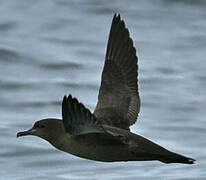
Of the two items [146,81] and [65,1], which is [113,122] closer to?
[146,81]

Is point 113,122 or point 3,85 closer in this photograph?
point 113,122

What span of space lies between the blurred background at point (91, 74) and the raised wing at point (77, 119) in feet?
11.0

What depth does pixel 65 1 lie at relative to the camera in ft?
64.5

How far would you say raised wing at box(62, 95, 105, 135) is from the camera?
8.91m

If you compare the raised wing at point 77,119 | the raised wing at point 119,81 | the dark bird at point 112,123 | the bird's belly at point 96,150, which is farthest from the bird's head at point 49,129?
the raised wing at point 119,81

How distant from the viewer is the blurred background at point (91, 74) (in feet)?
42.9

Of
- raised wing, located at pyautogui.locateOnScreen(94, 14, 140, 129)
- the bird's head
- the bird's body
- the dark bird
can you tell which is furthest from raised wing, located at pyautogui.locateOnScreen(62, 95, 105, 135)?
raised wing, located at pyautogui.locateOnScreen(94, 14, 140, 129)

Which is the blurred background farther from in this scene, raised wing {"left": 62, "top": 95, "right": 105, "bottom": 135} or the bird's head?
raised wing {"left": 62, "top": 95, "right": 105, "bottom": 135}

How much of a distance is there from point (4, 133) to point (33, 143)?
0.40 m

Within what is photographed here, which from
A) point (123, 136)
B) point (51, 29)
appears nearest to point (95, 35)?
point (51, 29)

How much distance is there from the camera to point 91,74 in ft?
53.5

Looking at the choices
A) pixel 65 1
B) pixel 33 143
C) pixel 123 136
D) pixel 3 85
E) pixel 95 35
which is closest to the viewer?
pixel 123 136

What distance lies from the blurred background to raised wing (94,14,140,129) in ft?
6.00

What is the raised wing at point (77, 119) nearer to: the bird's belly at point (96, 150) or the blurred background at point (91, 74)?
the bird's belly at point (96, 150)
